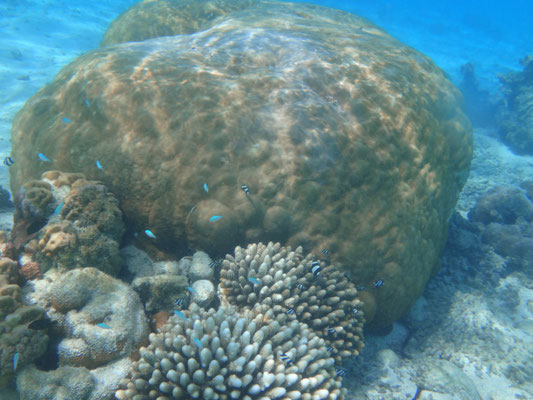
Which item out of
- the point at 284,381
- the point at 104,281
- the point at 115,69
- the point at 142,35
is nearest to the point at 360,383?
the point at 284,381

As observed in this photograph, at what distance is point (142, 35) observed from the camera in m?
12.6

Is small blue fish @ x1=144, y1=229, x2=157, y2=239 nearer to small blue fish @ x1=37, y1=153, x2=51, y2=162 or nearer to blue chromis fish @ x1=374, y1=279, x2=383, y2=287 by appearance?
small blue fish @ x1=37, y1=153, x2=51, y2=162

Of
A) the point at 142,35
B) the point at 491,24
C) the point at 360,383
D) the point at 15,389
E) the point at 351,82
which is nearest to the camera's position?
the point at 15,389

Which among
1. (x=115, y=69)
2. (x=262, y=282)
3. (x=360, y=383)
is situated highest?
(x=115, y=69)

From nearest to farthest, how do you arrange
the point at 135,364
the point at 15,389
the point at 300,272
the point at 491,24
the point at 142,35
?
the point at 15,389, the point at 135,364, the point at 300,272, the point at 142,35, the point at 491,24

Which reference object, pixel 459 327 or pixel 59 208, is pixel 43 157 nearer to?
pixel 59 208

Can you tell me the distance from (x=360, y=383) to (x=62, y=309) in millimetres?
4738

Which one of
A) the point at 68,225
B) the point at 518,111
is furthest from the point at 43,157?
the point at 518,111

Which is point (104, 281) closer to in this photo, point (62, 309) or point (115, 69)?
point (62, 309)

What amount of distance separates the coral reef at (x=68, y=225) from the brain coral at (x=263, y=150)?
0.43 metres

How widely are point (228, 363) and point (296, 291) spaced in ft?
4.76

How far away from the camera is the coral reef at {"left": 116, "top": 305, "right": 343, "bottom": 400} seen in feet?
10.9

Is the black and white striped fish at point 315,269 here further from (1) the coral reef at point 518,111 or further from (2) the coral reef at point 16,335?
(1) the coral reef at point 518,111

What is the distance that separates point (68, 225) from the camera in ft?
13.9
